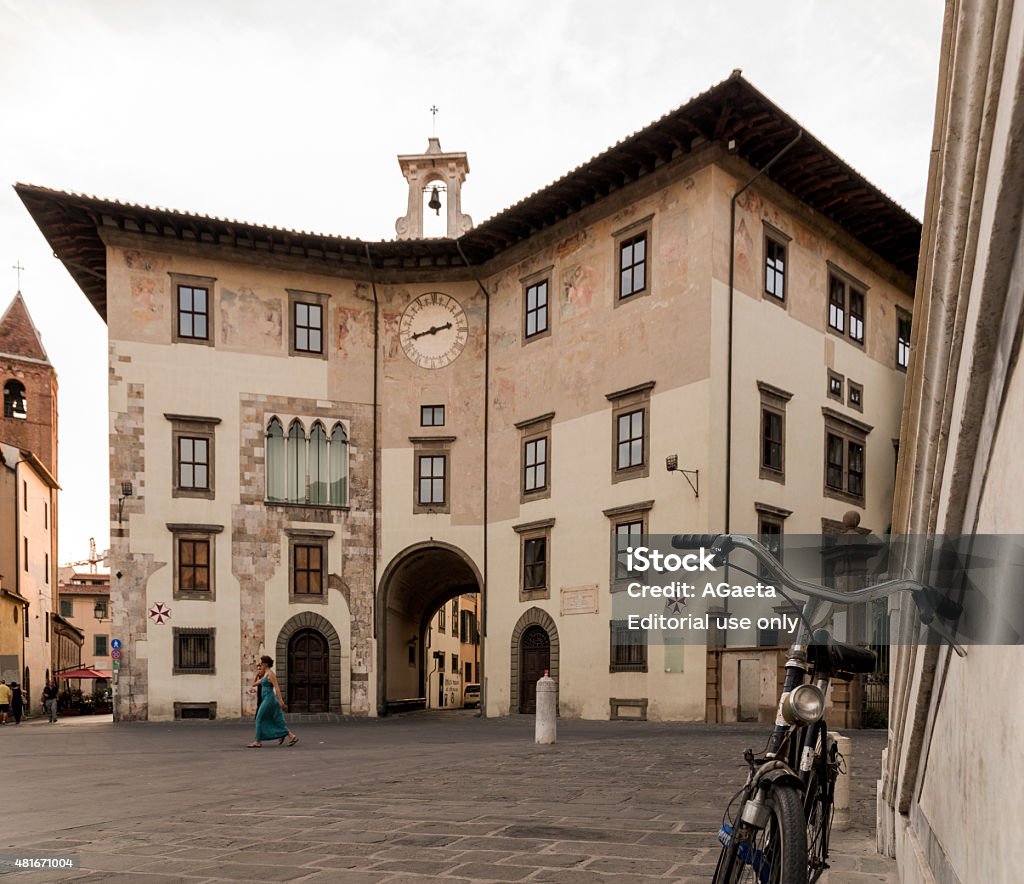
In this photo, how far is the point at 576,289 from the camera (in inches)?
1006

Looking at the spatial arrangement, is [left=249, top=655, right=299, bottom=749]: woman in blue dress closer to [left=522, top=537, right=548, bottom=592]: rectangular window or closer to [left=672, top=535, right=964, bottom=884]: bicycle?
[left=522, top=537, right=548, bottom=592]: rectangular window

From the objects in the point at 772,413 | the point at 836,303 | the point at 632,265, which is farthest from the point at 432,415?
the point at 836,303

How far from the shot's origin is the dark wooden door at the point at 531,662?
82.7ft

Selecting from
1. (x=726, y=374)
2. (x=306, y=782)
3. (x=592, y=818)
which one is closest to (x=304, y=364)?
(x=726, y=374)

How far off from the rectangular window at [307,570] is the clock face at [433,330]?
225 inches

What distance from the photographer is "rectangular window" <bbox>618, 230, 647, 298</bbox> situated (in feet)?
78.7

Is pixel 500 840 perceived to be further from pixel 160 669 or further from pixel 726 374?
pixel 160 669

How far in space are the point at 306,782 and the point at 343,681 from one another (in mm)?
17551

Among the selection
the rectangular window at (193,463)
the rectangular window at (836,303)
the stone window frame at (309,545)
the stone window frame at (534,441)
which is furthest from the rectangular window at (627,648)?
the rectangular window at (193,463)

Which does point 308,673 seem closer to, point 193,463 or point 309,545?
point 309,545

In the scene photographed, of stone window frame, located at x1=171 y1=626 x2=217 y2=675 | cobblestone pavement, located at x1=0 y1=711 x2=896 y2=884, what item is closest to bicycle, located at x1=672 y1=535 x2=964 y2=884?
cobblestone pavement, located at x1=0 y1=711 x2=896 y2=884

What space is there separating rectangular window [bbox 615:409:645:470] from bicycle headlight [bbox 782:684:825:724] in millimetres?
20069

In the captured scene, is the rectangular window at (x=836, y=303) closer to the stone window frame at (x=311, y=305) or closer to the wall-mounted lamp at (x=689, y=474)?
the wall-mounted lamp at (x=689, y=474)

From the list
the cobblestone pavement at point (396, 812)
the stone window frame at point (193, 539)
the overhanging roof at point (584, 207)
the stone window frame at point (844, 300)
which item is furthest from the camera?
the stone window frame at point (193, 539)
